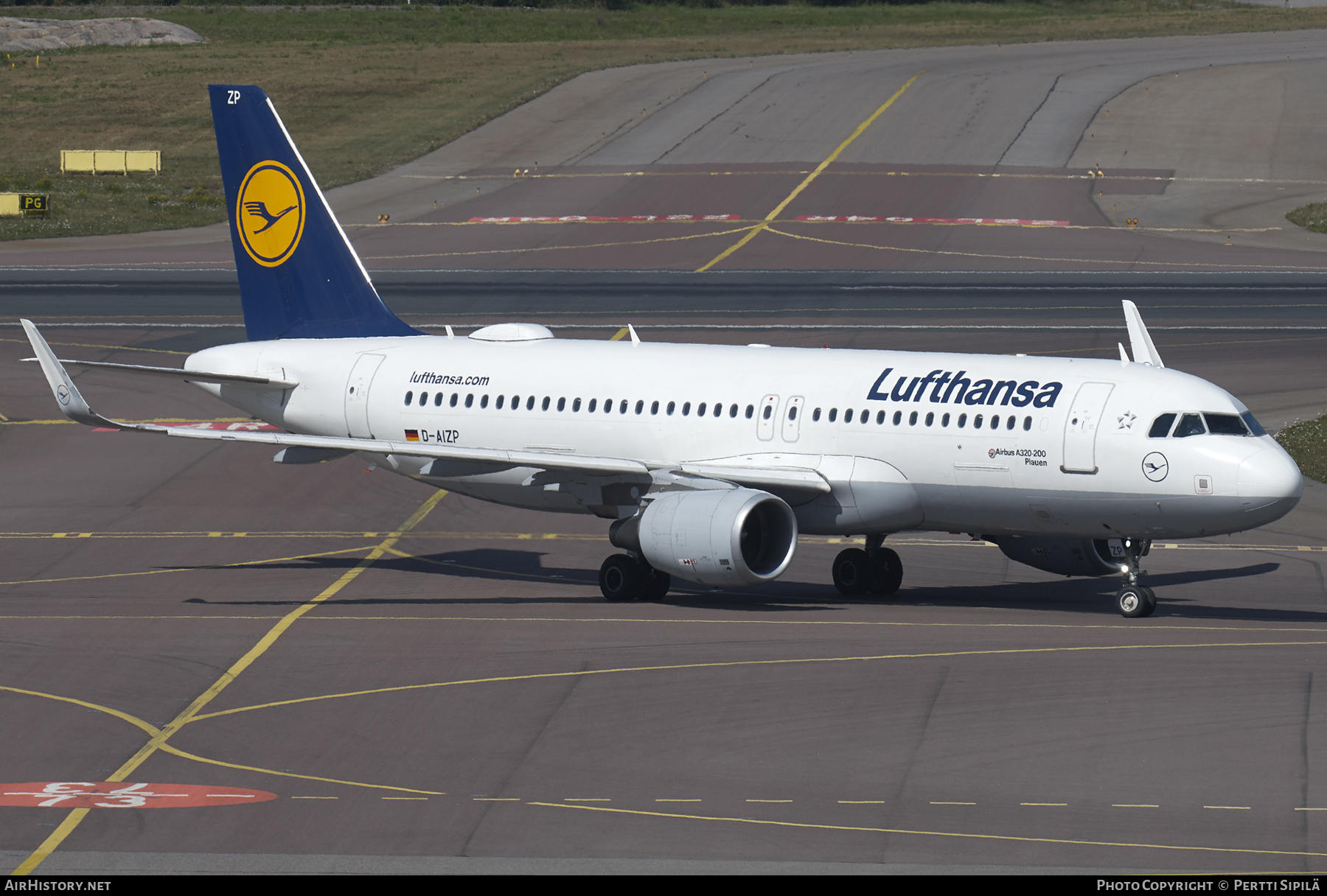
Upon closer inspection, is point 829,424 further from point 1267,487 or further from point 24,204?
point 24,204

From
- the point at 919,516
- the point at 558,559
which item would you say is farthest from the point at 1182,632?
the point at 558,559

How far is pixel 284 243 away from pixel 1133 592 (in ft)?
69.9

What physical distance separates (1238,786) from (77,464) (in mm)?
36350

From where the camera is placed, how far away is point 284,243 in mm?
41906

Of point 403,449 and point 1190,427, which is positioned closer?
point 1190,427

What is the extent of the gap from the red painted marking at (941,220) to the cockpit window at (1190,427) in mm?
58123

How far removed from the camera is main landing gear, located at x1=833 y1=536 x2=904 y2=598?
36.2 metres

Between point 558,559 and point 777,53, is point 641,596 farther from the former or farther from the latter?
point 777,53

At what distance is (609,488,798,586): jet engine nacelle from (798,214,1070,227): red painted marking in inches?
2278

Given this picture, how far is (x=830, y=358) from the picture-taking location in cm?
3619

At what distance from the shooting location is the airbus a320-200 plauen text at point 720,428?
3209cm

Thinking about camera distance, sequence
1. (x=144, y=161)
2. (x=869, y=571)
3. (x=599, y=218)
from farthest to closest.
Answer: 1. (x=144, y=161)
2. (x=599, y=218)
3. (x=869, y=571)

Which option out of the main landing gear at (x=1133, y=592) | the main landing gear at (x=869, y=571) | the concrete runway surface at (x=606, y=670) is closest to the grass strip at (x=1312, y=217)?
the concrete runway surface at (x=606, y=670)

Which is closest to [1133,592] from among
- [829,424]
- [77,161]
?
[829,424]
